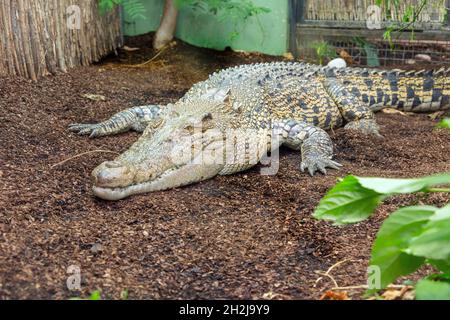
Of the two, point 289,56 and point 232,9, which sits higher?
point 232,9

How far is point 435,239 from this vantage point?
6.48 feet

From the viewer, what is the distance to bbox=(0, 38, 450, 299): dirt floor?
9.38ft

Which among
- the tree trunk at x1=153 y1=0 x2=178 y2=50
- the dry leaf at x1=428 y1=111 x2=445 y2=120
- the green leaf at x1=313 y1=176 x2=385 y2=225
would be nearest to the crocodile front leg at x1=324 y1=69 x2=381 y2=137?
the dry leaf at x1=428 y1=111 x2=445 y2=120

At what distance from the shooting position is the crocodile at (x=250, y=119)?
4.06 metres

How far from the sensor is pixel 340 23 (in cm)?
731

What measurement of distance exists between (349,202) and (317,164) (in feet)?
7.72

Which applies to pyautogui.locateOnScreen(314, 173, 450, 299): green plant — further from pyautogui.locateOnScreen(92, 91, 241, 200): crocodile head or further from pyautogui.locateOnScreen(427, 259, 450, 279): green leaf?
pyautogui.locateOnScreen(92, 91, 241, 200): crocodile head

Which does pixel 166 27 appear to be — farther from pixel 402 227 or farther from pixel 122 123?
pixel 402 227

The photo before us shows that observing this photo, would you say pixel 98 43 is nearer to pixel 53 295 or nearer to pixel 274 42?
pixel 274 42

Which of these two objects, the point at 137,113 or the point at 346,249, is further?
the point at 137,113

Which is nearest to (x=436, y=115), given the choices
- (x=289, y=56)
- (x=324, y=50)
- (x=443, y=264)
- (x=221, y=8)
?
(x=324, y=50)

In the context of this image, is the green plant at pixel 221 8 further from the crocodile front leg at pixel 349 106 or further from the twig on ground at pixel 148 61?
the crocodile front leg at pixel 349 106

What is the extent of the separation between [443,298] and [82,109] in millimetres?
4445
